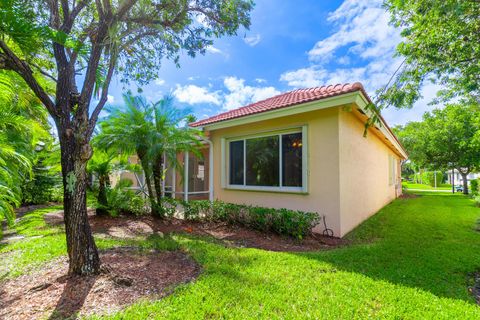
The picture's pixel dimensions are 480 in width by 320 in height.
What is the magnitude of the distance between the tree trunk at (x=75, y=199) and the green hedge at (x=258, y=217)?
385 cm

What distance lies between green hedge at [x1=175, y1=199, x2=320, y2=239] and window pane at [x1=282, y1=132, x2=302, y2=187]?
985 mm

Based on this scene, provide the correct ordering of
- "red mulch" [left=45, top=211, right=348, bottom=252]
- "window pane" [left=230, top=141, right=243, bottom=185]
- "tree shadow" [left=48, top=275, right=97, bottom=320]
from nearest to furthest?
"tree shadow" [left=48, top=275, right=97, bottom=320]
"red mulch" [left=45, top=211, right=348, bottom=252]
"window pane" [left=230, top=141, right=243, bottom=185]

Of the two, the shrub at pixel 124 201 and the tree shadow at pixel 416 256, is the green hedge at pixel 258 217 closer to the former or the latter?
the tree shadow at pixel 416 256

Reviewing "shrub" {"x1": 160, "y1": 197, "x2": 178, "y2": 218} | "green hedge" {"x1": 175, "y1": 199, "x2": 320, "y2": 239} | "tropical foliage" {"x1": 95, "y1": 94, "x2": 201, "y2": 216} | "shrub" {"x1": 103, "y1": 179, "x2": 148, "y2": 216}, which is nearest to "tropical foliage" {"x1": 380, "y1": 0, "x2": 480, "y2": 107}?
"green hedge" {"x1": 175, "y1": 199, "x2": 320, "y2": 239}

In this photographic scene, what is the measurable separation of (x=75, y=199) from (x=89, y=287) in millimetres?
1086

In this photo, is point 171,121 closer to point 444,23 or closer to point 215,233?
point 215,233

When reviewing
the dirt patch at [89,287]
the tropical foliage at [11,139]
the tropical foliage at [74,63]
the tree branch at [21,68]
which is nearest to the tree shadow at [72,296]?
the dirt patch at [89,287]

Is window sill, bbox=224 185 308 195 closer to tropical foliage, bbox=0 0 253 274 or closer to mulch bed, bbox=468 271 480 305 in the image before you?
mulch bed, bbox=468 271 480 305

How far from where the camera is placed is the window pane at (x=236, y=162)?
8.04m

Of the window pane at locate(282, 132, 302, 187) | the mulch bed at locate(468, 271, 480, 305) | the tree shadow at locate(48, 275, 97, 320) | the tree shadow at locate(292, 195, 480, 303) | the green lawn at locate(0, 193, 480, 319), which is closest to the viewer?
the tree shadow at locate(48, 275, 97, 320)

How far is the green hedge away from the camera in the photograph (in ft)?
18.5

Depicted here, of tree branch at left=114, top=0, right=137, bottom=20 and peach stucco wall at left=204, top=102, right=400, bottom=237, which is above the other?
tree branch at left=114, top=0, right=137, bottom=20

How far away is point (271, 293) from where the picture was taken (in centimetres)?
295

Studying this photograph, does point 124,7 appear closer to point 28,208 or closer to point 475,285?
point 475,285
